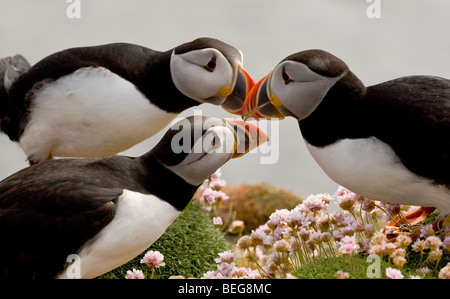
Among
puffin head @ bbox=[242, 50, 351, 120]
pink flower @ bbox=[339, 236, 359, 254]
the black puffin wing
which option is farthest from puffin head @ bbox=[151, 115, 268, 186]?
pink flower @ bbox=[339, 236, 359, 254]

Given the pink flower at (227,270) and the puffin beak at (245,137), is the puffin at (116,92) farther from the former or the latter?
the pink flower at (227,270)

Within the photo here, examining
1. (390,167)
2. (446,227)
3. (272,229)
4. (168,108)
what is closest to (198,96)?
(168,108)

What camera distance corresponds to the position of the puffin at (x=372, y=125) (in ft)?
10.5

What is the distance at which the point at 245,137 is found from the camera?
381 centimetres

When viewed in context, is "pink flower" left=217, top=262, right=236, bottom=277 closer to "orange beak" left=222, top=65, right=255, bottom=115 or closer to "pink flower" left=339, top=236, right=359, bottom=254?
"pink flower" left=339, top=236, right=359, bottom=254

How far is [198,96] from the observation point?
4.18 meters

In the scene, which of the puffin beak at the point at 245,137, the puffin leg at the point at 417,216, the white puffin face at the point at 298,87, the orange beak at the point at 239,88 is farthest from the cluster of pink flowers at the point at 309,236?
the orange beak at the point at 239,88

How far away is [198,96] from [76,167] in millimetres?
977

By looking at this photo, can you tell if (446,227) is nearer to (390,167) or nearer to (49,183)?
(390,167)

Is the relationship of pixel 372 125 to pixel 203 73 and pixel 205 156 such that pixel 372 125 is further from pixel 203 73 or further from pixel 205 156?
pixel 203 73

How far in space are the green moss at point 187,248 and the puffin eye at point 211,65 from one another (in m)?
1.14

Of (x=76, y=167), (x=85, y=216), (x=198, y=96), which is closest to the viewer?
(x=85, y=216)

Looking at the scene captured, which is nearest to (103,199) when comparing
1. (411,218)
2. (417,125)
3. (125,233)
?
(125,233)

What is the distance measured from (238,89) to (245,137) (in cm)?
40
